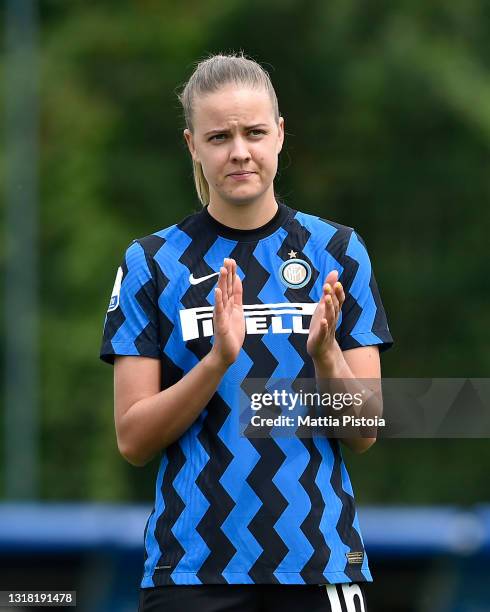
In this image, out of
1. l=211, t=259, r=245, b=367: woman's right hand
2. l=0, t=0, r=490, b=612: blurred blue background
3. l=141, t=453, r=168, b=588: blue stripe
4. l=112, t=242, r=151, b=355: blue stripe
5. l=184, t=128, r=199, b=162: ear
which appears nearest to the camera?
l=211, t=259, r=245, b=367: woman's right hand

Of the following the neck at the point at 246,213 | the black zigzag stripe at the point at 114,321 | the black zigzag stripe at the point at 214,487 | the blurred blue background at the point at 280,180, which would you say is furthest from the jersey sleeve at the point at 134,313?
the blurred blue background at the point at 280,180

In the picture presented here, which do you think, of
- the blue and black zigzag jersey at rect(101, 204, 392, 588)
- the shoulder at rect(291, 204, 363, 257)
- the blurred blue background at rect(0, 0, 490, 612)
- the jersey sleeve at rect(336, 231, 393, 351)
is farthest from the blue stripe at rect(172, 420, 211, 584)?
the blurred blue background at rect(0, 0, 490, 612)

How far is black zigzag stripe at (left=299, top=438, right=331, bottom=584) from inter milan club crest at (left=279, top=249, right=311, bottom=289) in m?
0.37

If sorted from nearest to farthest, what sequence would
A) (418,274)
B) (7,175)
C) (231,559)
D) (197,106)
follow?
(231,559)
(197,106)
(7,175)
(418,274)

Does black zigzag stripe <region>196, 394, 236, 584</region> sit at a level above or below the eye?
below

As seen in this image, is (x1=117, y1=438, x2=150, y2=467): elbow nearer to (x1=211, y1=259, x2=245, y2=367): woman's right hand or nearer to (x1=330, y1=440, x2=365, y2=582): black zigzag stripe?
(x1=211, y1=259, x2=245, y2=367): woman's right hand

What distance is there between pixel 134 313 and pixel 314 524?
645 mm

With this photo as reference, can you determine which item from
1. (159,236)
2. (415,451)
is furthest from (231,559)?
(415,451)

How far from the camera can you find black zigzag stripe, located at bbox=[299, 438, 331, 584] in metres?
3.20

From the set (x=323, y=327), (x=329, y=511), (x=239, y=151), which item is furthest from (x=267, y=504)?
(x=239, y=151)

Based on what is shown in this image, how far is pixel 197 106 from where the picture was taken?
3467mm

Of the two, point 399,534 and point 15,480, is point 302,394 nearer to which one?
point 399,534

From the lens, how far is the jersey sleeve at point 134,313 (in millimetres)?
3361

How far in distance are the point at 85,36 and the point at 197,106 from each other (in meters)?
18.2
